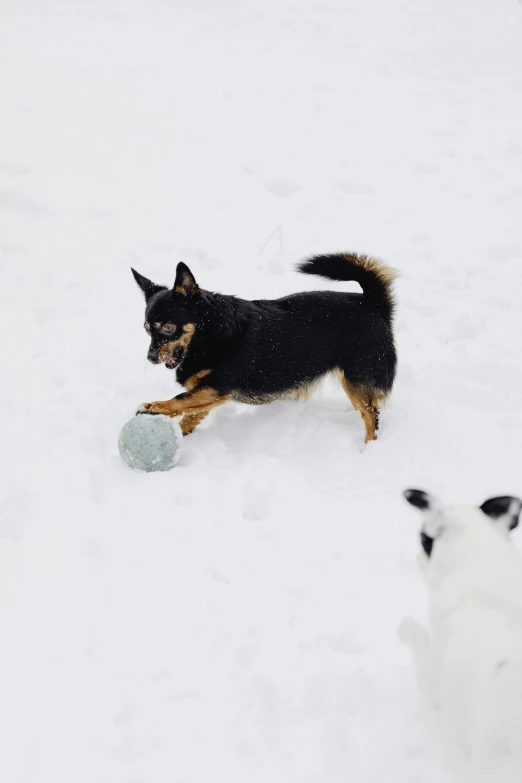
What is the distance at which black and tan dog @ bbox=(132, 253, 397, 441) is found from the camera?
471 cm

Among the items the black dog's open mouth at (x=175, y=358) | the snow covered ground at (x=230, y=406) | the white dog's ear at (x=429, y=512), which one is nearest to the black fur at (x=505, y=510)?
the white dog's ear at (x=429, y=512)

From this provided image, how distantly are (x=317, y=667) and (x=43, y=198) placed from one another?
632cm

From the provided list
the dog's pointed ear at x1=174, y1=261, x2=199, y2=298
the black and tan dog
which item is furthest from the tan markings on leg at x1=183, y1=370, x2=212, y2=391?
the dog's pointed ear at x1=174, y1=261, x2=199, y2=298

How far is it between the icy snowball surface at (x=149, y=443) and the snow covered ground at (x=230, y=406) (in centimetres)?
13

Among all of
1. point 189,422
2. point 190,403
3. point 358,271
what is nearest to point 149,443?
point 190,403

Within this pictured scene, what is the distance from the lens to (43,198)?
7574mm

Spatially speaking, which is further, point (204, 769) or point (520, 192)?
point (520, 192)

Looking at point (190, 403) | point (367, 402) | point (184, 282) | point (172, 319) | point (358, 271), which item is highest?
point (358, 271)

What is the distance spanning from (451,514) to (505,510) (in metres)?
0.21

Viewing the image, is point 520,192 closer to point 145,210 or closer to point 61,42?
point 145,210

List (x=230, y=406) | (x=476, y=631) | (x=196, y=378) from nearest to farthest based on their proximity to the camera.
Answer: (x=476, y=631) < (x=196, y=378) < (x=230, y=406)

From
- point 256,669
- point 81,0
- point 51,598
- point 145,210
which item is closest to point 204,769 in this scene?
point 256,669

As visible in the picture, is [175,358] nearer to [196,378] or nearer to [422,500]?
[196,378]

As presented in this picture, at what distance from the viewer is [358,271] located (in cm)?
476
